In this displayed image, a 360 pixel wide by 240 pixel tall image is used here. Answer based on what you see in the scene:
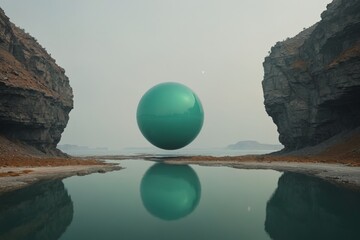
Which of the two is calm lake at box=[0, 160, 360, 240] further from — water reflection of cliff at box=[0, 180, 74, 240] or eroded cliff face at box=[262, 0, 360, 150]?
eroded cliff face at box=[262, 0, 360, 150]

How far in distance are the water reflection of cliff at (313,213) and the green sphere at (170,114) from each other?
2280 cm

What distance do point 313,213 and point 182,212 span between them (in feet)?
14.1

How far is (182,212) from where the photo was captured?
1027cm

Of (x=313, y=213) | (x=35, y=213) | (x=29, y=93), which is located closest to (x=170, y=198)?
(x=35, y=213)

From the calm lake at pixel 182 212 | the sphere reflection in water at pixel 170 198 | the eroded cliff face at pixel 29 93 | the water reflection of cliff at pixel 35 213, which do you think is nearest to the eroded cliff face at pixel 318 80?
the calm lake at pixel 182 212

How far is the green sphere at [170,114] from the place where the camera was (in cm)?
3741

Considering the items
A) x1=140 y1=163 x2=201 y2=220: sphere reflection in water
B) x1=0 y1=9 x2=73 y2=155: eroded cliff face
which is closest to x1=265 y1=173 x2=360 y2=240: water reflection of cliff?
x1=140 y1=163 x2=201 y2=220: sphere reflection in water

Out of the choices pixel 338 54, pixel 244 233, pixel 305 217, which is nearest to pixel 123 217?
pixel 244 233

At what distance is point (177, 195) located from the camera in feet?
44.1

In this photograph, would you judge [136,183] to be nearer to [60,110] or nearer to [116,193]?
[116,193]

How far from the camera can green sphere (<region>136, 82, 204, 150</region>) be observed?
123ft

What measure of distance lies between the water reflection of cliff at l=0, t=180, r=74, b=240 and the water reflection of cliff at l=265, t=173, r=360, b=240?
5985 millimetres

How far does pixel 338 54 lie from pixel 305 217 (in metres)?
35.9

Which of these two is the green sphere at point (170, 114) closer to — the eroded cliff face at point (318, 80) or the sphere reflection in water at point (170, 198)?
the eroded cliff face at point (318, 80)
